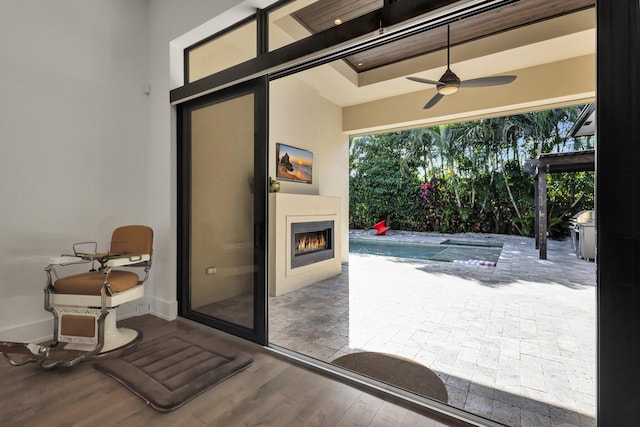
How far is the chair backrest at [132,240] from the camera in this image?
109 inches

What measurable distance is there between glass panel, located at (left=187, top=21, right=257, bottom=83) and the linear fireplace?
2.28 meters

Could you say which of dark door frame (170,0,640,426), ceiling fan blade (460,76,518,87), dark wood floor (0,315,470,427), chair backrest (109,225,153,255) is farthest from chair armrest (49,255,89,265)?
ceiling fan blade (460,76,518,87)

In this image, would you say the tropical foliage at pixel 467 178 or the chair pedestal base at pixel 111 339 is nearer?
the chair pedestal base at pixel 111 339

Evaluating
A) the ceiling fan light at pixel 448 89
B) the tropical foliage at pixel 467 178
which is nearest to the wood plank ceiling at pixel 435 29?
the ceiling fan light at pixel 448 89

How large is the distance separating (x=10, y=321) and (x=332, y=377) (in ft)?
8.56

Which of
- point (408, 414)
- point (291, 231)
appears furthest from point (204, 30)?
point (408, 414)

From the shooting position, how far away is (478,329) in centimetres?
297

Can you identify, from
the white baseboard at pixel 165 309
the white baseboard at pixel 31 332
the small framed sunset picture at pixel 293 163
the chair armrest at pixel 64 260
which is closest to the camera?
the chair armrest at pixel 64 260

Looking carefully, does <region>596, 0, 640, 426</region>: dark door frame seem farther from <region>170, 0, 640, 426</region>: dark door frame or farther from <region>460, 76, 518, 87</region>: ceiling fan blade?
<region>460, 76, 518, 87</region>: ceiling fan blade

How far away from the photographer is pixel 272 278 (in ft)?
13.7

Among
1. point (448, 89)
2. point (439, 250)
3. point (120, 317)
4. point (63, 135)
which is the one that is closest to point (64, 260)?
point (120, 317)

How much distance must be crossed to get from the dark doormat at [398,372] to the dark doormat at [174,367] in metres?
0.77

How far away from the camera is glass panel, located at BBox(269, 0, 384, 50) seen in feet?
8.14

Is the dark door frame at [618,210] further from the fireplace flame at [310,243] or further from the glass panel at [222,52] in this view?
the fireplace flame at [310,243]
